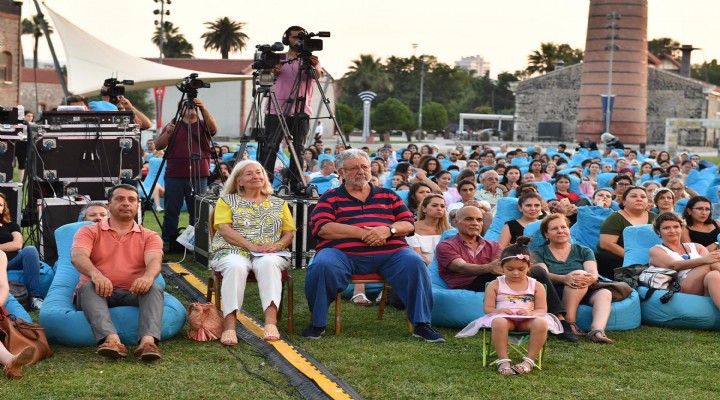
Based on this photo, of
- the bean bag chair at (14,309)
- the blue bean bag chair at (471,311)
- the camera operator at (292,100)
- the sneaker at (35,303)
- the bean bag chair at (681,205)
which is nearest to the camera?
the bean bag chair at (14,309)

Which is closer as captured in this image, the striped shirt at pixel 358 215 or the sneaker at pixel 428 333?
the sneaker at pixel 428 333

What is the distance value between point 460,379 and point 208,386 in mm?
1454

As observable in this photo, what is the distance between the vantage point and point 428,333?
7.09 meters

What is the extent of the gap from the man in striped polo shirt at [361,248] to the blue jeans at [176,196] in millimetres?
3784

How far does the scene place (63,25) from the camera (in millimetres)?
20156

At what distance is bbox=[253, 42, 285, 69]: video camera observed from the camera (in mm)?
10477

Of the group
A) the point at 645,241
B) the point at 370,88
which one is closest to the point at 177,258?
the point at 645,241

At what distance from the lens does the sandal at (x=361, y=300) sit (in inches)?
339

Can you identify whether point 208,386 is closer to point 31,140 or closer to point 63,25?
point 31,140

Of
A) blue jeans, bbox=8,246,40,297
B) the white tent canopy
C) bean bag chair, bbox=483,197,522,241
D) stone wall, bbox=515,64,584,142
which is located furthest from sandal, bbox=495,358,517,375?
stone wall, bbox=515,64,584,142

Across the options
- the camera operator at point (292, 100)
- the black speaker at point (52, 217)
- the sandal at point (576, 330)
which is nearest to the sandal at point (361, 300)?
the sandal at point (576, 330)

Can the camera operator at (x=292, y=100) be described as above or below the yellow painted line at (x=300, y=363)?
above

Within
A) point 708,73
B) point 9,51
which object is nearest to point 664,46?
point 708,73

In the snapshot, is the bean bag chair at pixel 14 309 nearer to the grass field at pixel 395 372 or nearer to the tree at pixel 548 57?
the grass field at pixel 395 372
